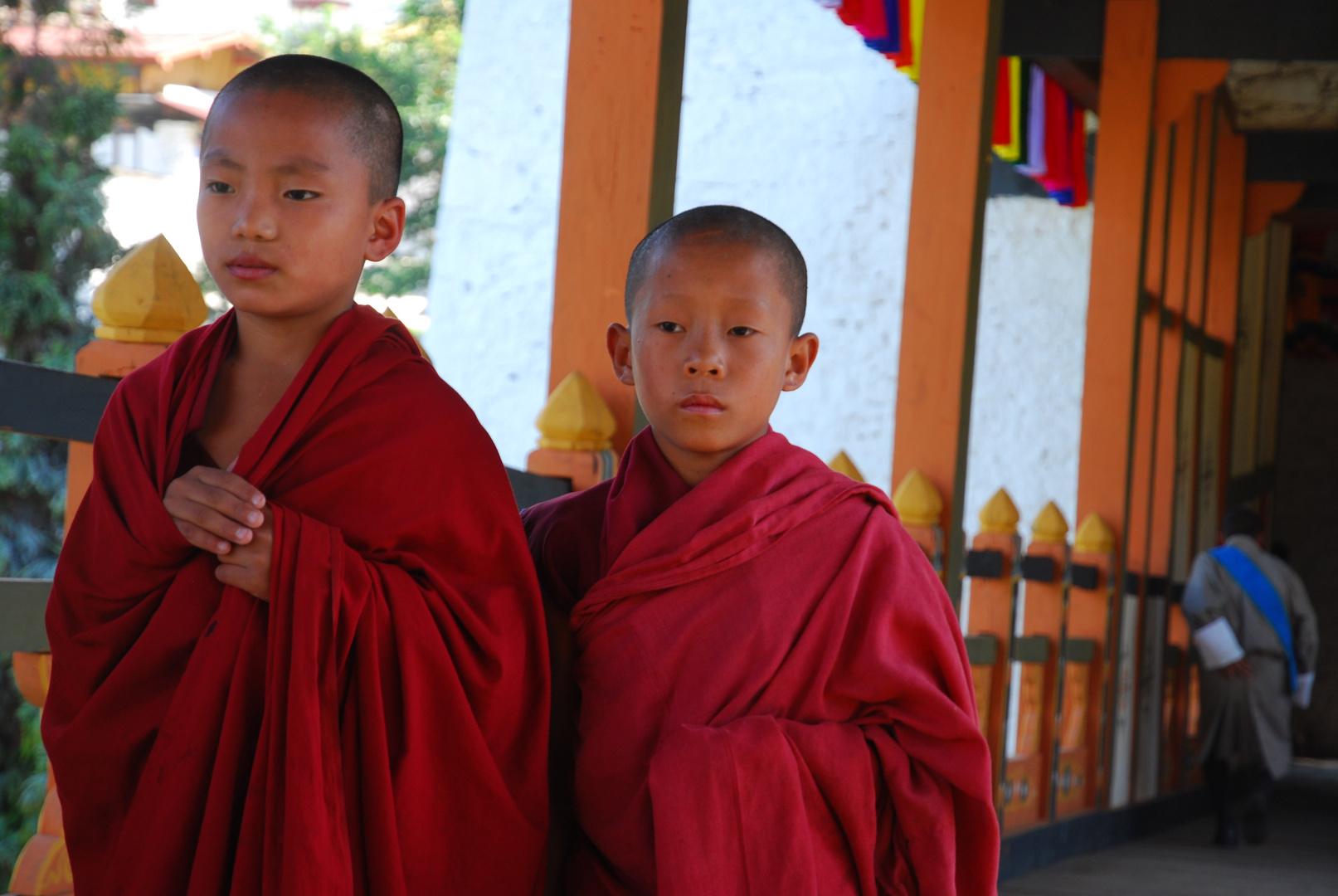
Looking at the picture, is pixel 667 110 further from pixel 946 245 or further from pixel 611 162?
pixel 946 245

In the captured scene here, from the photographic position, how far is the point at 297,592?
3.63ft

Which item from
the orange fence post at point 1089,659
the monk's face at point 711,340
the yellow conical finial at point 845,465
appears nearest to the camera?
the monk's face at point 711,340

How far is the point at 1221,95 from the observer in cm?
777

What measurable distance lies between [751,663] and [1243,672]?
228 inches

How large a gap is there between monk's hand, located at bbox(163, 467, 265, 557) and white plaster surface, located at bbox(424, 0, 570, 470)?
6.44 metres

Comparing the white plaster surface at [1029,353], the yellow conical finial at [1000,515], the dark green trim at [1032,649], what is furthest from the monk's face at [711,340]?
the white plaster surface at [1029,353]

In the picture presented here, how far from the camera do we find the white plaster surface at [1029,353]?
7.85m

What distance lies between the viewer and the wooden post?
158 cm

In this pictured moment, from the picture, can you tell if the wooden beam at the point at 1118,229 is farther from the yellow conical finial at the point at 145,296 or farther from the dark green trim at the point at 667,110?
the yellow conical finial at the point at 145,296

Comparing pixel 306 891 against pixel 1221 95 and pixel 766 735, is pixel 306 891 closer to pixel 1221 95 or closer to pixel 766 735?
pixel 766 735

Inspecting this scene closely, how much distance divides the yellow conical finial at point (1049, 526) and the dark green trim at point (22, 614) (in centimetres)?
434

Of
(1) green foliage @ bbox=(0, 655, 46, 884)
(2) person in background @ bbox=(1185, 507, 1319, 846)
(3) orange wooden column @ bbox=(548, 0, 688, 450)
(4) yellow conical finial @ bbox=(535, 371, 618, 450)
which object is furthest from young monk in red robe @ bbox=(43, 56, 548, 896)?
(2) person in background @ bbox=(1185, 507, 1319, 846)

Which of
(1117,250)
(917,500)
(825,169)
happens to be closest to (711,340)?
(917,500)

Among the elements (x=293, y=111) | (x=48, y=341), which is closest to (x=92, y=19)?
(x=48, y=341)
